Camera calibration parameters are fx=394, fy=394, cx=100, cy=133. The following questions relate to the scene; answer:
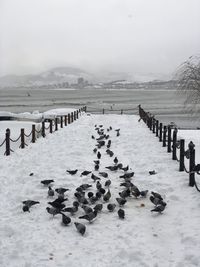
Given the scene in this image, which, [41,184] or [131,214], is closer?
[131,214]

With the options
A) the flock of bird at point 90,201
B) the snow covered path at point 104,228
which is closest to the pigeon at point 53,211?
the flock of bird at point 90,201

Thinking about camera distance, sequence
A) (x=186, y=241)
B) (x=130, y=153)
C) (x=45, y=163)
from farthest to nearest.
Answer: (x=130, y=153)
(x=45, y=163)
(x=186, y=241)

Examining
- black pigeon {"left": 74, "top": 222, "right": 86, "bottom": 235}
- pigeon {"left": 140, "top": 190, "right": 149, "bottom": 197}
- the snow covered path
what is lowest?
the snow covered path

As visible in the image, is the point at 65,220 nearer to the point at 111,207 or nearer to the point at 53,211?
the point at 53,211

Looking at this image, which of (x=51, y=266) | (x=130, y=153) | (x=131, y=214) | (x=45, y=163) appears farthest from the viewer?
(x=130, y=153)

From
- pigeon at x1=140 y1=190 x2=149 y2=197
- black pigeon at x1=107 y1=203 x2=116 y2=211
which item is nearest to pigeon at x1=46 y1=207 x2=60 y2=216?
black pigeon at x1=107 y1=203 x2=116 y2=211

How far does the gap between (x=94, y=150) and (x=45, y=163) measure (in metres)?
2.32

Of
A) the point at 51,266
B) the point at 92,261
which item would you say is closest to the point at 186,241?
the point at 92,261

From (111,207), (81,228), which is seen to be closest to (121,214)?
(111,207)

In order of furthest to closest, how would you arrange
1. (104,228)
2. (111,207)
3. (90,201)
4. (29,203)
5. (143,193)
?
1. (143,193)
2. (90,201)
3. (29,203)
4. (111,207)
5. (104,228)

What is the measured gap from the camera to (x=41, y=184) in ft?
28.2

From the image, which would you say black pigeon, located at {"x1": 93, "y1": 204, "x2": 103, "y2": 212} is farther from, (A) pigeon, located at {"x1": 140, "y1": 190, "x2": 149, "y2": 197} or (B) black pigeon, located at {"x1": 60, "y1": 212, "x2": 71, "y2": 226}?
(A) pigeon, located at {"x1": 140, "y1": 190, "x2": 149, "y2": 197}

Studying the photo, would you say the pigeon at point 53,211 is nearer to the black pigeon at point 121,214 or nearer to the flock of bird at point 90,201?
the flock of bird at point 90,201

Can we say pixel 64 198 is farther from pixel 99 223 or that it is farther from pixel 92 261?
pixel 92 261
